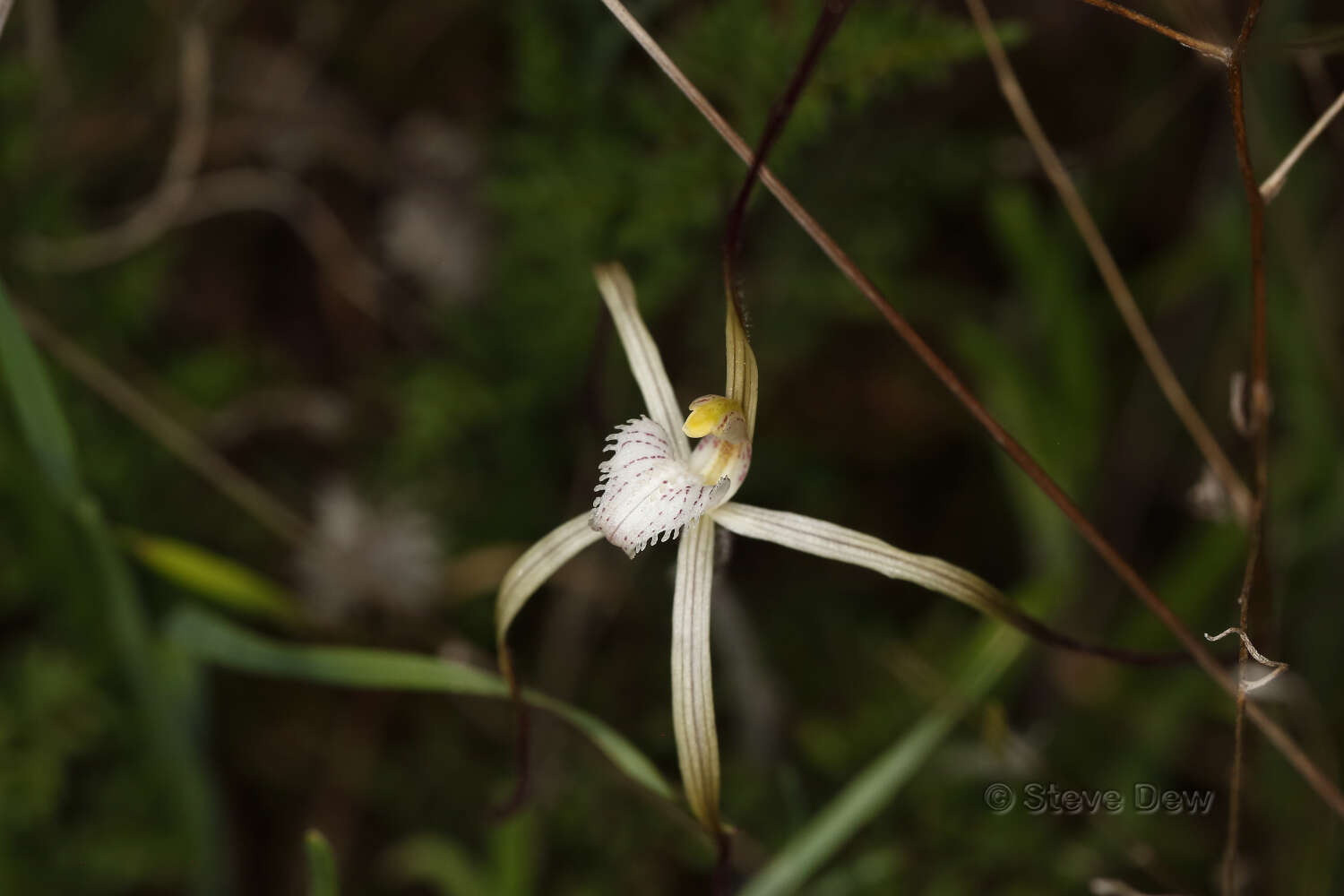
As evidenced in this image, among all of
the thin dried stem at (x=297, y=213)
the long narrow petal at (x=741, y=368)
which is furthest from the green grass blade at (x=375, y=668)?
the thin dried stem at (x=297, y=213)

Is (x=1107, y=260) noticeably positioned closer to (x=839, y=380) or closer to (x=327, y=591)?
(x=839, y=380)

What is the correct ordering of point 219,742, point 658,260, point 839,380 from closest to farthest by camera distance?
point 658,260 → point 219,742 → point 839,380

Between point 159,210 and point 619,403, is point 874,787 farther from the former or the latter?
point 159,210

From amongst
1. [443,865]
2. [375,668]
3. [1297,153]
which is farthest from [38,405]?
[1297,153]

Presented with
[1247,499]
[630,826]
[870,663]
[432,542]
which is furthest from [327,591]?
[1247,499]

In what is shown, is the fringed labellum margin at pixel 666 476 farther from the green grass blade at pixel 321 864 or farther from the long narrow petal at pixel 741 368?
the green grass blade at pixel 321 864
